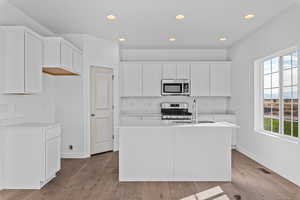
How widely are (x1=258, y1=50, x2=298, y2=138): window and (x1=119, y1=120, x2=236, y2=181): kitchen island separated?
1.18 m

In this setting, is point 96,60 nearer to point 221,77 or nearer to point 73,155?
point 73,155

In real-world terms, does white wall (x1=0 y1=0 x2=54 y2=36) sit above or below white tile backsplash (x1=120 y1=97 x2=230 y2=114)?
above

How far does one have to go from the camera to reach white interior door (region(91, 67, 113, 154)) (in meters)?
5.05

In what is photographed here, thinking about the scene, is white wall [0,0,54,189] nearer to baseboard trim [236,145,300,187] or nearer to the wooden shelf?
the wooden shelf

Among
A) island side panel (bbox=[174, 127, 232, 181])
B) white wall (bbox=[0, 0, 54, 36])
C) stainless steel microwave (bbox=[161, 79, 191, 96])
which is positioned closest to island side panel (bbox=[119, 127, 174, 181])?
island side panel (bbox=[174, 127, 232, 181])

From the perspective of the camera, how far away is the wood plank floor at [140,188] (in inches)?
113

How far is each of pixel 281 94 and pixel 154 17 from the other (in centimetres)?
260

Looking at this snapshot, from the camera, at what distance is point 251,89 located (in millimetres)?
4730

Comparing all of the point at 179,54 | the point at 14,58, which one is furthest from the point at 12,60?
the point at 179,54

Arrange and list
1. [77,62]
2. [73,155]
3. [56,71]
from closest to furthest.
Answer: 1. [56,71]
2. [77,62]
3. [73,155]

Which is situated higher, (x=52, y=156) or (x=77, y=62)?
(x=77, y=62)

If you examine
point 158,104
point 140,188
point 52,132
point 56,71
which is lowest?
point 140,188

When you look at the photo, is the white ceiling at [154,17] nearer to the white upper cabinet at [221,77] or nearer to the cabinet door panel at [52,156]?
the white upper cabinet at [221,77]

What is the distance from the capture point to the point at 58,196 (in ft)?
9.50
